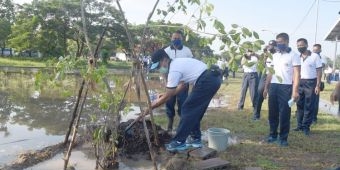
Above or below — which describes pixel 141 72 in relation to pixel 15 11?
below

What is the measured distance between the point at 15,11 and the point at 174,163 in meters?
56.0

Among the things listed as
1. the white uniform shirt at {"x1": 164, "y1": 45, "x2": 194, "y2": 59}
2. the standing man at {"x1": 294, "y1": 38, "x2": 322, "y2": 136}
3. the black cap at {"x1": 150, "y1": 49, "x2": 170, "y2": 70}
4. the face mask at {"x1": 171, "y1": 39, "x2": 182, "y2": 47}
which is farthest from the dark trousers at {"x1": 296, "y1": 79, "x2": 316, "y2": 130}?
the black cap at {"x1": 150, "y1": 49, "x2": 170, "y2": 70}

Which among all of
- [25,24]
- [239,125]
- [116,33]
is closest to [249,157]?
[239,125]

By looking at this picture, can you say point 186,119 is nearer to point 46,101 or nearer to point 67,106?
point 67,106

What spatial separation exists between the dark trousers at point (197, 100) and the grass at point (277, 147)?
63cm

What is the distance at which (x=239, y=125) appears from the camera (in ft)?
25.8

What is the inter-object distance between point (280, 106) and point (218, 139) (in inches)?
48.2

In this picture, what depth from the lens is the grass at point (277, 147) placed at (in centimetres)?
515

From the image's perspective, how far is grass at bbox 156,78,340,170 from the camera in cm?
515

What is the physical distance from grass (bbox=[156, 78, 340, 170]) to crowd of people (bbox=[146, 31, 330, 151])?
0.30 meters

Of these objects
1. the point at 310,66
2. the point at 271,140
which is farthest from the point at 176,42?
the point at 310,66

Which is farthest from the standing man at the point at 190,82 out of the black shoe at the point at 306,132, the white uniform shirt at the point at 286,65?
the black shoe at the point at 306,132

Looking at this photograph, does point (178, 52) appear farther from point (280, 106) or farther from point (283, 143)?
point (283, 143)

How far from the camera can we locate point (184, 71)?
5156 millimetres
